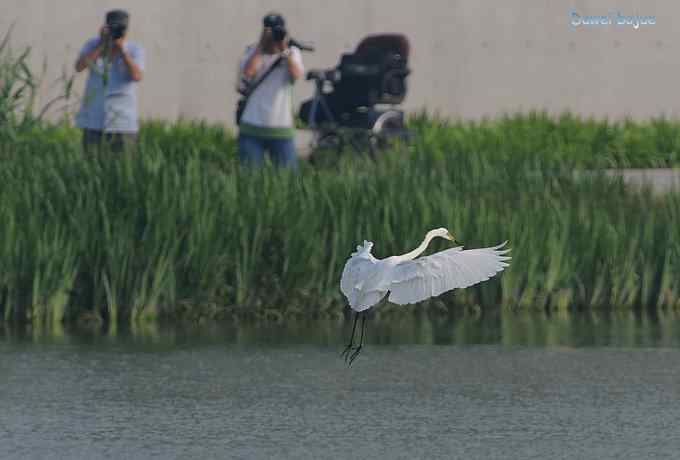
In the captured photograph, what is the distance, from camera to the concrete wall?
1966 centimetres

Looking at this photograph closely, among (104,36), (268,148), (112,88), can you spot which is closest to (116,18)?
(104,36)

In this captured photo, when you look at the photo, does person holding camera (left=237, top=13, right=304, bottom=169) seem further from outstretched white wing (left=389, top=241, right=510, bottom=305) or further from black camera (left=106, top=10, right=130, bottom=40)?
outstretched white wing (left=389, top=241, right=510, bottom=305)

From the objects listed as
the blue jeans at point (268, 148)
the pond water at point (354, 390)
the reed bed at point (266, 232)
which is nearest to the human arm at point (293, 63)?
the blue jeans at point (268, 148)

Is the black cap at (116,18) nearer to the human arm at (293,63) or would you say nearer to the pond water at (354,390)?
the human arm at (293,63)

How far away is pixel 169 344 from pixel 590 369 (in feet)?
7.46

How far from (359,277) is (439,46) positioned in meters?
14.0

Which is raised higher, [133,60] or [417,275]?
[133,60]

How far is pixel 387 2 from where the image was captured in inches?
787

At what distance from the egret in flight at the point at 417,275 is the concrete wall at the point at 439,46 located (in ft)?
43.3

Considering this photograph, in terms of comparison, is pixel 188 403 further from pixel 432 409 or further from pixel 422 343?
pixel 422 343

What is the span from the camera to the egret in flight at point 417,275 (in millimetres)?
6172

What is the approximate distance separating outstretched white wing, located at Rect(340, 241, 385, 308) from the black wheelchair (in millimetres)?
9071

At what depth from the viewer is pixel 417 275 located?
631cm

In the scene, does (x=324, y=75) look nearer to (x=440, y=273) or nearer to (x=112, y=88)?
(x=112, y=88)
